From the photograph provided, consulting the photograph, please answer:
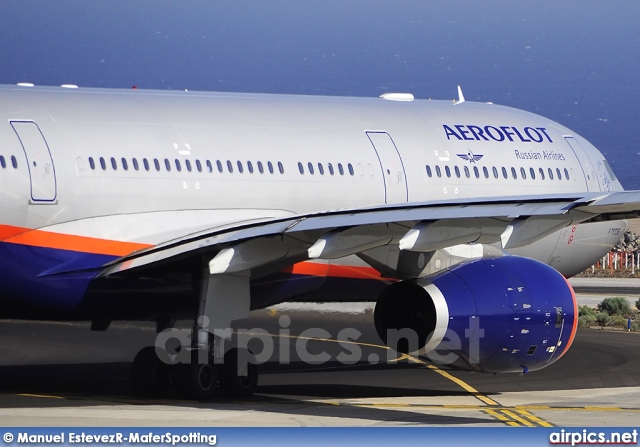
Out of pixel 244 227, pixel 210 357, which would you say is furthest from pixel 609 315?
pixel 244 227

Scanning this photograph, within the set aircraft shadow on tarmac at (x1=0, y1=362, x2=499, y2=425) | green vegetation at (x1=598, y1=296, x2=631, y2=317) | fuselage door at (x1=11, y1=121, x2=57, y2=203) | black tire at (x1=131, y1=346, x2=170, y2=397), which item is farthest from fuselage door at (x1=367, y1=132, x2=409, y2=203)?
green vegetation at (x1=598, y1=296, x2=631, y2=317)

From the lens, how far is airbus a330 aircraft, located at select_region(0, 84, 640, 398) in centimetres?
1908

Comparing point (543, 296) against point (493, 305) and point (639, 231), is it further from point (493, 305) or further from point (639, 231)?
point (639, 231)

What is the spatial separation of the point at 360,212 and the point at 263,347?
38.7ft

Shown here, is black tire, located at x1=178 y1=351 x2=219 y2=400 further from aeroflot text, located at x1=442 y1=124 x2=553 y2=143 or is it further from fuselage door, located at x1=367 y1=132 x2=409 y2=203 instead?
aeroflot text, located at x1=442 y1=124 x2=553 y2=143

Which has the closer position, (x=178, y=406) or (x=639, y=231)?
(x=178, y=406)

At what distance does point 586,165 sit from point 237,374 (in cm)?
858

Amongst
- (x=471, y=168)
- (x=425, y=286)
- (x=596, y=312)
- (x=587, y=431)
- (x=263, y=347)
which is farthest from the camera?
(x=596, y=312)

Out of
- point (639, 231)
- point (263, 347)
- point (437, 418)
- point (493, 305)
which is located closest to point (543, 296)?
point (493, 305)

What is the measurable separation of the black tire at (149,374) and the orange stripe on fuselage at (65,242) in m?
2.08

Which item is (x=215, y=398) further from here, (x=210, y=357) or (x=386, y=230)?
(x=386, y=230)

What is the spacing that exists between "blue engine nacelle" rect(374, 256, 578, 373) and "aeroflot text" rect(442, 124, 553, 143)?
4.24m

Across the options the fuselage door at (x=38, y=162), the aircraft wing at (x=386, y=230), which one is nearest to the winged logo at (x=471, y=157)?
the aircraft wing at (x=386, y=230)

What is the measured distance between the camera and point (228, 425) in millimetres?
17797
